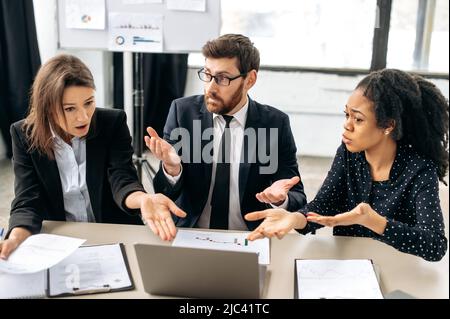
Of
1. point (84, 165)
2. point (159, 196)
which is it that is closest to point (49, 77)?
point (84, 165)

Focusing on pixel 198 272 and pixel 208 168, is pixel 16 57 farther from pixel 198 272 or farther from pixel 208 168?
pixel 198 272

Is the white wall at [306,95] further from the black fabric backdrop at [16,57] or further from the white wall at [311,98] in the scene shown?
the black fabric backdrop at [16,57]

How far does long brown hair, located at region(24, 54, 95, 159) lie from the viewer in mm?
1498

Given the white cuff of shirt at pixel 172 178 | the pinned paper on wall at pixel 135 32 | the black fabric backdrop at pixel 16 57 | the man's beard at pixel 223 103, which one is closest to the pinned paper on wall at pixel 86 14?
the pinned paper on wall at pixel 135 32

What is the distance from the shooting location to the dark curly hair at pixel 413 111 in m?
1.44

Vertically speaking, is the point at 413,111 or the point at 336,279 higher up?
the point at 413,111

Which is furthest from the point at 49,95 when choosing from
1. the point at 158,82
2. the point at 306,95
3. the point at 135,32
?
the point at 306,95

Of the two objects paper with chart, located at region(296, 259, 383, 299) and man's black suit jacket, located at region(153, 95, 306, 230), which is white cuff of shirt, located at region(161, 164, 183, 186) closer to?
man's black suit jacket, located at region(153, 95, 306, 230)

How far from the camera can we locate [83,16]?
2.81 metres

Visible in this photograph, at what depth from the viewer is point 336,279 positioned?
1.16 metres

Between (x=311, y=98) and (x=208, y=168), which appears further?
(x=311, y=98)

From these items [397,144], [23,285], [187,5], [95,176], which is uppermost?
[187,5]

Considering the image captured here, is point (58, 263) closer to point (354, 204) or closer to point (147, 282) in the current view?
point (147, 282)

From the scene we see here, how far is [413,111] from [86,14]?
1.99 m
